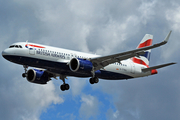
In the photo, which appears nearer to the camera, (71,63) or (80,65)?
(80,65)

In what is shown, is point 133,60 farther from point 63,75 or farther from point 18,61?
point 18,61

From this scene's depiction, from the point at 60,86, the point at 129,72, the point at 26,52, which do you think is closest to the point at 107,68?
the point at 129,72

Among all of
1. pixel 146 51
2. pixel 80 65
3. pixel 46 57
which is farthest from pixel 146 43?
pixel 46 57

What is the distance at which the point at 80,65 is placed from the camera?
46375 millimetres

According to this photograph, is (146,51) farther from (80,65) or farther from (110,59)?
(80,65)

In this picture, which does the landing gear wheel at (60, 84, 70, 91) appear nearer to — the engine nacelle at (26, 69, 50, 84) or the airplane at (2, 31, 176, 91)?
the airplane at (2, 31, 176, 91)

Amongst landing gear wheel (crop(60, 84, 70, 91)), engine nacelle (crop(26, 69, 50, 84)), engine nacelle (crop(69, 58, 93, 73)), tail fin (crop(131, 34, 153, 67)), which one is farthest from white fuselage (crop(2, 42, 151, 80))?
tail fin (crop(131, 34, 153, 67))

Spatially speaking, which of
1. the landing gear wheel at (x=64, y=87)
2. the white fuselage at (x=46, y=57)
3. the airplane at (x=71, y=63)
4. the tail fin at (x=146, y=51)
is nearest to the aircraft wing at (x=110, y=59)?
the airplane at (x=71, y=63)

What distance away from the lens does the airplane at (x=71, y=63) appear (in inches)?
1757

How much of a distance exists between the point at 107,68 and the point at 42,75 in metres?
10.6

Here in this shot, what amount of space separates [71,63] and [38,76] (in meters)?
9.06

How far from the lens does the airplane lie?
44625mm

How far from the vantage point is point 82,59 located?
156 ft

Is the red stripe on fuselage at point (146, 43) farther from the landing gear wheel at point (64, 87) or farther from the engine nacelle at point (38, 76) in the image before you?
the engine nacelle at point (38, 76)
